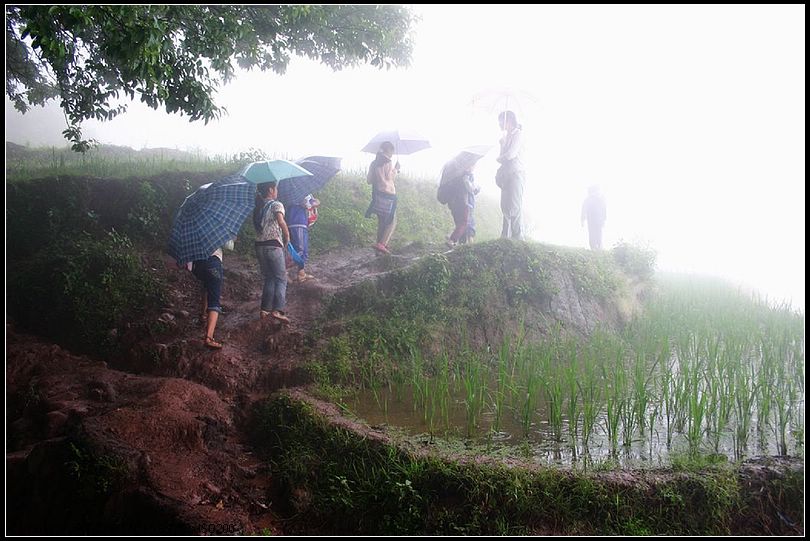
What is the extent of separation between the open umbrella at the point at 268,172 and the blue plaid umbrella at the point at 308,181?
20.4 inches

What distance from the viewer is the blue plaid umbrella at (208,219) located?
14.3 feet

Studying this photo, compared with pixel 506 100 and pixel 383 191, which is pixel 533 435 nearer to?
pixel 383 191

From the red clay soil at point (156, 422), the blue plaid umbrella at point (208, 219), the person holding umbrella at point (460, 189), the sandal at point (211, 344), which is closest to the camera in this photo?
the red clay soil at point (156, 422)

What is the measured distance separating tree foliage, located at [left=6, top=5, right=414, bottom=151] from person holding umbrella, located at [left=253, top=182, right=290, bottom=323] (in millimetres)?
1281

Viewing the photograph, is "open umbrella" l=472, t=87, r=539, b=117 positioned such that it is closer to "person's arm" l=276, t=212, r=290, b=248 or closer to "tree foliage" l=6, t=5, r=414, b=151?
"tree foliage" l=6, t=5, r=414, b=151

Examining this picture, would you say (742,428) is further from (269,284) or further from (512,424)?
(269,284)

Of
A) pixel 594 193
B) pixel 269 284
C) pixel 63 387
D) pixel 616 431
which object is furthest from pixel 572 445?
pixel 594 193

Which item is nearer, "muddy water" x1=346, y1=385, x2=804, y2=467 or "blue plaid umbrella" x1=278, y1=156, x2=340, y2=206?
"muddy water" x1=346, y1=385, x2=804, y2=467

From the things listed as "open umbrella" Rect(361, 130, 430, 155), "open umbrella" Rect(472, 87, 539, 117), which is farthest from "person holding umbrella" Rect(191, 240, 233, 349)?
"open umbrella" Rect(472, 87, 539, 117)

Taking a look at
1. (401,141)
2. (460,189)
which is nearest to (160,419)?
(401,141)

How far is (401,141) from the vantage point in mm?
6543

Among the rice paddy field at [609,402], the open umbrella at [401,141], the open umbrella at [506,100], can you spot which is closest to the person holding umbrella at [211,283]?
the rice paddy field at [609,402]

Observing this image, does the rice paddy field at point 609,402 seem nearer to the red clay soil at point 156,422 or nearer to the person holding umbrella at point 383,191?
the red clay soil at point 156,422

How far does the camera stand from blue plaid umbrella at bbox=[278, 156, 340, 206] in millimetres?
5465
